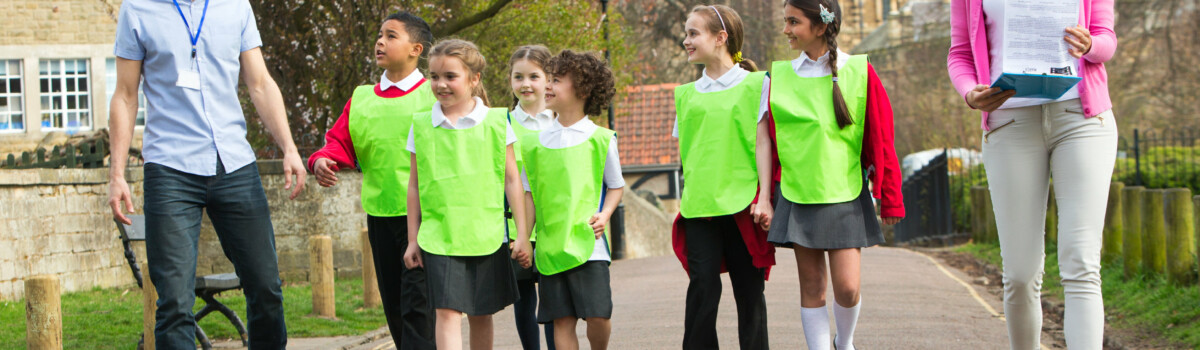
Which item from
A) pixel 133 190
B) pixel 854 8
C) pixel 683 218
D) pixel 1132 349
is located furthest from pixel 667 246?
pixel 854 8

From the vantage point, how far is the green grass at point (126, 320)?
883cm

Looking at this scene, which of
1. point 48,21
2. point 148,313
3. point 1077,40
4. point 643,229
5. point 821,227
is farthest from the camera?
point 643,229

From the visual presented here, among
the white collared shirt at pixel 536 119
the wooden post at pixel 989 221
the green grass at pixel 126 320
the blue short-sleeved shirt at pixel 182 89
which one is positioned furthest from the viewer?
the wooden post at pixel 989 221

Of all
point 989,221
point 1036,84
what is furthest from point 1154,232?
point 989,221

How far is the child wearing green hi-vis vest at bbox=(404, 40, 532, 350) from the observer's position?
526 cm

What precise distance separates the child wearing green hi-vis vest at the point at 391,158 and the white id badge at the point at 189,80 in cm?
70

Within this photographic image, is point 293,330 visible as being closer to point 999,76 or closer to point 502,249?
point 502,249

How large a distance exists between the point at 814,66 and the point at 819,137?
0.32m

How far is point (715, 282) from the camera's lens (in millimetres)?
5547

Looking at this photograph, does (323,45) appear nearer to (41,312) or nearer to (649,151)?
(41,312)

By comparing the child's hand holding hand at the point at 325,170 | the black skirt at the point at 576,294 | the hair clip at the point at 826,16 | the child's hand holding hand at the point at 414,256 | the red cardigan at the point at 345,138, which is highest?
the hair clip at the point at 826,16

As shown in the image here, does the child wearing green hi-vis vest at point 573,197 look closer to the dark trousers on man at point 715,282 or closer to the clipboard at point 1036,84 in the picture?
the dark trousers on man at point 715,282

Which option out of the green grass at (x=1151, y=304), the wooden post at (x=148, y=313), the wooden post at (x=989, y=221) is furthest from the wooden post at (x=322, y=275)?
the wooden post at (x=989, y=221)

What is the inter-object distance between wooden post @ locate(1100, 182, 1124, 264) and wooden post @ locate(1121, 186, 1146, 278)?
1.93ft
